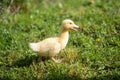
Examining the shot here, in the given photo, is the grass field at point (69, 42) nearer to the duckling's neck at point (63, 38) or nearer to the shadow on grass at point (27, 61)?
the shadow on grass at point (27, 61)

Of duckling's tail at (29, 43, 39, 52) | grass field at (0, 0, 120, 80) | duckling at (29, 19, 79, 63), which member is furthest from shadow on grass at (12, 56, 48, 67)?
duckling's tail at (29, 43, 39, 52)

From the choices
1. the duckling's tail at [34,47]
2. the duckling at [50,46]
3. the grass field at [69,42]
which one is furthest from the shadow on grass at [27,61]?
the duckling's tail at [34,47]

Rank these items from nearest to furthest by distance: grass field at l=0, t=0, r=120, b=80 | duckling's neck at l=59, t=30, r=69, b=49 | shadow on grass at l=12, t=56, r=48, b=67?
grass field at l=0, t=0, r=120, b=80, duckling's neck at l=59, t=30, r=69, b=49, shadow on grass at l=12, t=56, r=48, b=67

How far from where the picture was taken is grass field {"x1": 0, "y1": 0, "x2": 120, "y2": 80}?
664 cm

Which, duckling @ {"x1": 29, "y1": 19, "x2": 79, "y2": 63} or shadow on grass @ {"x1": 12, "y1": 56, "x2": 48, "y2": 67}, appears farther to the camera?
shadow on grass @ {"x1": 12, "y1": 56, "x2": 48, "y2": 67}

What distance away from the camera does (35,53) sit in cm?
738

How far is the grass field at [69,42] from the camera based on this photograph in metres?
6.64

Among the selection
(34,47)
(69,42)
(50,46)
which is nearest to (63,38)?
(50,46)

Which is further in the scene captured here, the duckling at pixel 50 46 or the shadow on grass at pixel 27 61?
the shadow on grass at pixel 27 61

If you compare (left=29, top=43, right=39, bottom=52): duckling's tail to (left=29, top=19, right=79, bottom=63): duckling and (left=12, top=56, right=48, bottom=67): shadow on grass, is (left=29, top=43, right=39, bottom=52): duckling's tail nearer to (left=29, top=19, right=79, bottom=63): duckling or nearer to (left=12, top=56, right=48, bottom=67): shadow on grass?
(left=29, top=19, right=79, bottom=63): duckling

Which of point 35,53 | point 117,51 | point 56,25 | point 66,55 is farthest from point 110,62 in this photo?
point 56,25

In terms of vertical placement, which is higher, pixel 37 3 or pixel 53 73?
pixel 37 3

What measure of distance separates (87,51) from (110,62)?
2.18ft

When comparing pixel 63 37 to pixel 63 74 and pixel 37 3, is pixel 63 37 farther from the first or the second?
pixel 37 3
